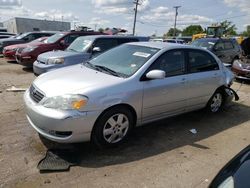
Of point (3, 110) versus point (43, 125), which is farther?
point (3, 110)

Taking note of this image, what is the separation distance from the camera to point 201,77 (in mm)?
5191

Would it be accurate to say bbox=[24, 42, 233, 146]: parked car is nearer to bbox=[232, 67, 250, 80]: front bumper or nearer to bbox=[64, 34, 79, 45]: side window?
bbox=[232, 67, 250, 80]: front bumper

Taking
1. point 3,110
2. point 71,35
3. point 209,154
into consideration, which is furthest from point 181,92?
point 71,35

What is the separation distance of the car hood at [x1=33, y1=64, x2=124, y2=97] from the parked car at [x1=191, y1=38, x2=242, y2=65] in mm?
8911

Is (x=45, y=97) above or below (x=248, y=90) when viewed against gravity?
above

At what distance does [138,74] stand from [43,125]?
1.60 metres

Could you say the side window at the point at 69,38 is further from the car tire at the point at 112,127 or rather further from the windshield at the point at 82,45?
the car tire at the point at 112,127

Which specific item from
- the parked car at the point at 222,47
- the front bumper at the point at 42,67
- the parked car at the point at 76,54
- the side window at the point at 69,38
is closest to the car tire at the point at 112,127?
the parked car at the point at 76,54

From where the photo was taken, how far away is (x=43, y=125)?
3596 mm

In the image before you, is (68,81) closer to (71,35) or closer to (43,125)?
(43,125)

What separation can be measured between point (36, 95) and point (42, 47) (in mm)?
7178

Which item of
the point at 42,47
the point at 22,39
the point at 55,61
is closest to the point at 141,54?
the point at 55,61

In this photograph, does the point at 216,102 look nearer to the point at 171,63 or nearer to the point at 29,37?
the point at 171,63

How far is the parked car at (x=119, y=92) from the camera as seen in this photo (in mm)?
3568
